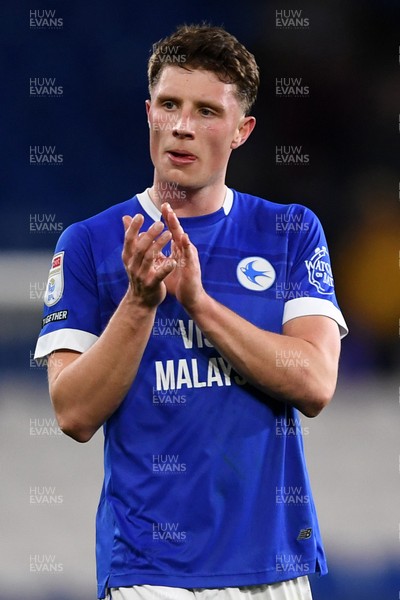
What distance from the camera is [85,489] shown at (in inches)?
154

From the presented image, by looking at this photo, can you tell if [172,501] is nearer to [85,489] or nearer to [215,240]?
[215,240]

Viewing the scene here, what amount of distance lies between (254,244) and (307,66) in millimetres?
3069

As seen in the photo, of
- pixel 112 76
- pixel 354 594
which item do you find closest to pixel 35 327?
pixel 112 76

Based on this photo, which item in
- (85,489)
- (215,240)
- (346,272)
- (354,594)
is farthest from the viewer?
(346,272)
